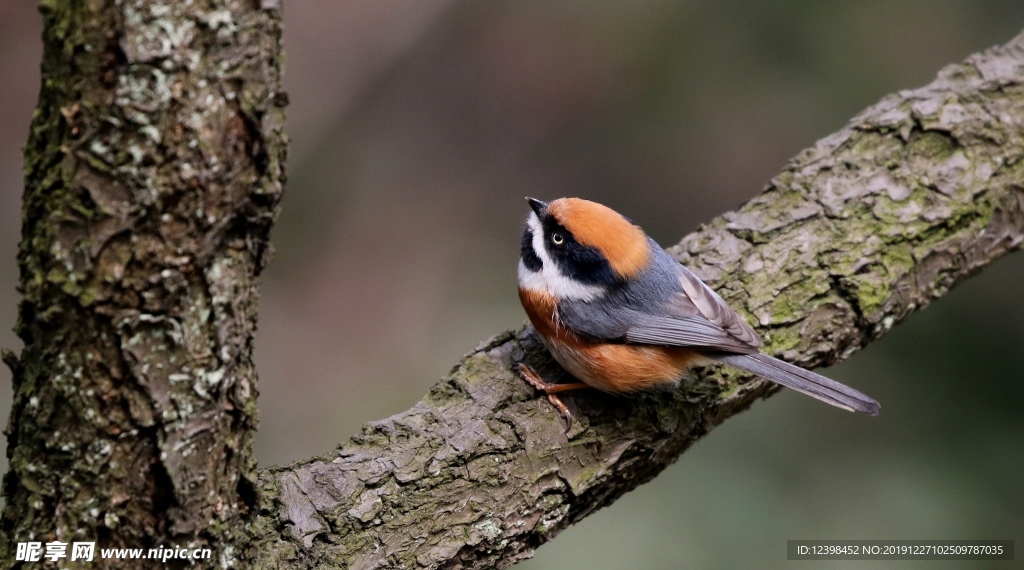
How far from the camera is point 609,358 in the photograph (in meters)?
3.33

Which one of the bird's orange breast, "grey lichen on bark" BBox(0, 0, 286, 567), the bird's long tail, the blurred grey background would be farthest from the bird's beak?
the blurred grey background

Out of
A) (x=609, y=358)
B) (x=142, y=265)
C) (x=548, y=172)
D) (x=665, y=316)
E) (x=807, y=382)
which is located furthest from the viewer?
(x=548, y=172)

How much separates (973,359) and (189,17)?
526 cm

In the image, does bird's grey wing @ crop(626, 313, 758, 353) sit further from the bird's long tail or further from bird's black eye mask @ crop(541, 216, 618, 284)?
bird's black eye mask @ crop(541, 216, 618, 284)

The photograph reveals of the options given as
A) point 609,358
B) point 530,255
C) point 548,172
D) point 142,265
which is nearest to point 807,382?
point 609,358

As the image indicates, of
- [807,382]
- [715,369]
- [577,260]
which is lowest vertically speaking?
[807,382]

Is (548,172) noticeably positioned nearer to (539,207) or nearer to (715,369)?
(539,207)

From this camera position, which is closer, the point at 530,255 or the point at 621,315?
the point at 621,315

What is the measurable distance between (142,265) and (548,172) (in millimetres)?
6659

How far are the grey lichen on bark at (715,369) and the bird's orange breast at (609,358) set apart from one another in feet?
0.27

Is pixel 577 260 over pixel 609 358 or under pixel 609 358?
over

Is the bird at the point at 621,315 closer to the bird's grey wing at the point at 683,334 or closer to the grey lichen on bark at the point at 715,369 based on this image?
the bird's grey wing at the point at 683,334

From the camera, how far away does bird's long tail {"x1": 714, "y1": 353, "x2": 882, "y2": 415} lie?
125 inches

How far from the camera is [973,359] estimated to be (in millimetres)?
5270
